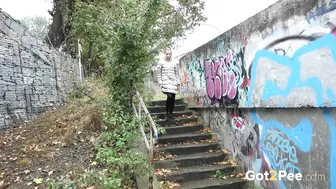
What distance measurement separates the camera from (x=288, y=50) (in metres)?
3.38

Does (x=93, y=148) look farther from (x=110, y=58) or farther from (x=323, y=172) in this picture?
(x=323, y=172)

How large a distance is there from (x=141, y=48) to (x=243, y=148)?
287 centimetres

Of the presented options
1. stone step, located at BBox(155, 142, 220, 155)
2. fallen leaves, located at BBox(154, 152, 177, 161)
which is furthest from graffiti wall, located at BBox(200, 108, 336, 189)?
fallen leaves, located at BBox(154, 152, 177, 161)

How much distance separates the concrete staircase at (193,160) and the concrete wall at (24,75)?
11.1 feet

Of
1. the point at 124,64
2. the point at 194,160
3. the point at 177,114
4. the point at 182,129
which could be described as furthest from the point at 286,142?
the point at 177,114

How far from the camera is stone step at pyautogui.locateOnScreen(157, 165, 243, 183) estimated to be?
4.68m

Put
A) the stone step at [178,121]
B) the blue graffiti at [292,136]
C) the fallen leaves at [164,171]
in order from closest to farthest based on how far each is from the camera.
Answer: the blue graffiti at [292,136], the fallen leaves at [164,171], the stone step at [178,121]

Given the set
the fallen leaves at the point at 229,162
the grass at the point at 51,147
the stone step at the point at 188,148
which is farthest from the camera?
the stone step at the point at 188,148

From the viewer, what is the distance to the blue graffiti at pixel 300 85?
9.17 ft

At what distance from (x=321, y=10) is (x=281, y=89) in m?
1.10

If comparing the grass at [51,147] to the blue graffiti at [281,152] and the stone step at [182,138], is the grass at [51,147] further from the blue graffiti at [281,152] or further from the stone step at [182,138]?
the blue graffiti at [281,152]

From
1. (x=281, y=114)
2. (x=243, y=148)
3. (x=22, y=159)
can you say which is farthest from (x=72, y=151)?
(x=281, y=114)

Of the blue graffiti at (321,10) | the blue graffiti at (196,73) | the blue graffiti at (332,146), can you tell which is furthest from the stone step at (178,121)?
the blue graffiti at (321,10)

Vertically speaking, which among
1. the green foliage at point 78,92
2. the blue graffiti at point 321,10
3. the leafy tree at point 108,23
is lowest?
the green foliage at point 78,92
